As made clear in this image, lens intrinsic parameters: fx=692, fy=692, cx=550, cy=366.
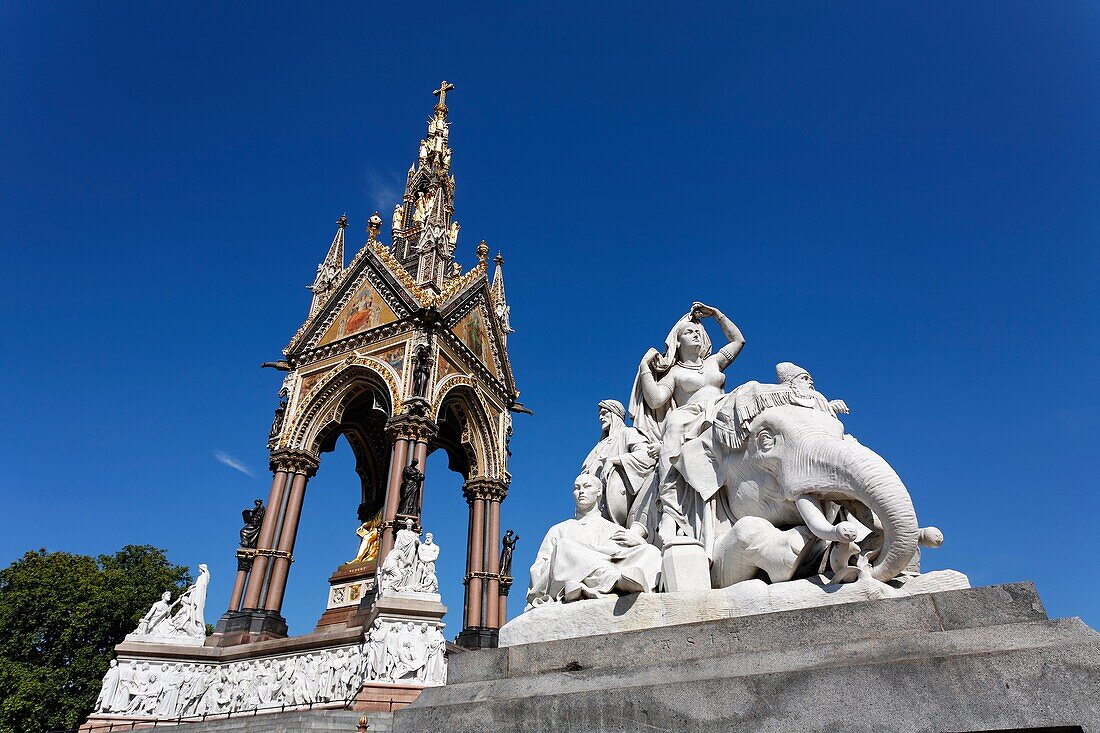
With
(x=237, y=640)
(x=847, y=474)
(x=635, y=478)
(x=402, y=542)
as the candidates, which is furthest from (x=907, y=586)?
(x=237, y=640)

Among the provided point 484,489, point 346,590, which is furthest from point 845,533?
point 484,489

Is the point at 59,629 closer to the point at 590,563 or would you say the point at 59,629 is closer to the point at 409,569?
the point at 409,569

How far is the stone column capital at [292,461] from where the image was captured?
66.4 ft

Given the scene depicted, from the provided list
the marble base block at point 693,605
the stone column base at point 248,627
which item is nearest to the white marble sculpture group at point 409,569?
the stone column base at point 248,627

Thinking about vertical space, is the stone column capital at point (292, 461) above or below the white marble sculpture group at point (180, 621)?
above

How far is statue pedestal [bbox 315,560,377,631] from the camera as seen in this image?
17.8 m

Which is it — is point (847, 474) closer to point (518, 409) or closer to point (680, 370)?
point (680, 370)

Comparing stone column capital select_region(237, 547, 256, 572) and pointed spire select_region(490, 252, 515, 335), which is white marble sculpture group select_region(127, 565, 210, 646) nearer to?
stone column capital select_region(237, 547, 256, 572)

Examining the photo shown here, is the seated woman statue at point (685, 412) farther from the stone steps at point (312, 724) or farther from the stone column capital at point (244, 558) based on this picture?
the stone column capital at point (244, 558)

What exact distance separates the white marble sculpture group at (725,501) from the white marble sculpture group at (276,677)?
362 inches

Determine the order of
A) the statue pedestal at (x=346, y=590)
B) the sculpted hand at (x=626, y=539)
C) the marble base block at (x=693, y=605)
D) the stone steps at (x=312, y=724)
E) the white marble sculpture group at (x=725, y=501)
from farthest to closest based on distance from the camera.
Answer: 1. the statue pedestal at (x=346, y=590)
2. the stone steps at (x=312, y=724)
3. the sculpted hand at (x=626, y=539)
4. the white marble sculpture group at (x=725, y=501)
5. the marble base block at (x=693, y=605)

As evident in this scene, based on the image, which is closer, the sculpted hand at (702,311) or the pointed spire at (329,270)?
the sculpted hand at (702,311)

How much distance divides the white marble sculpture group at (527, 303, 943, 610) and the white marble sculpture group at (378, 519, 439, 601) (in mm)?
9477

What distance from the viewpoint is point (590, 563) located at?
11.1ft
